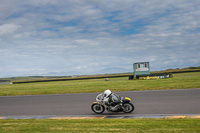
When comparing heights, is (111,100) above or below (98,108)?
above

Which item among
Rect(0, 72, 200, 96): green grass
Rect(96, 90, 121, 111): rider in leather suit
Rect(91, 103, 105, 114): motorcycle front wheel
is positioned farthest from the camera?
Rect(0, 72, 200, 96): green grass

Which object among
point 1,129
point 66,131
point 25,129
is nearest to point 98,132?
point 66,131

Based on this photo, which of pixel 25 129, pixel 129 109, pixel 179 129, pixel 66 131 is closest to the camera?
pixel 179 129

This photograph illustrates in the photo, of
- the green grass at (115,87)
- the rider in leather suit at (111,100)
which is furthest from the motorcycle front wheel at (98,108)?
the green grass at (115,87)

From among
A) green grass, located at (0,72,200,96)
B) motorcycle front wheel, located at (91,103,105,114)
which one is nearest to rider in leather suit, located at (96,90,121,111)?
motorcycle front wheel, located at (91,103,105,114)

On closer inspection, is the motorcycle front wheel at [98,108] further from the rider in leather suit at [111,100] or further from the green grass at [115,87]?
the green grass at [115,87]

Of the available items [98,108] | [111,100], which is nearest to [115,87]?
[98,108]

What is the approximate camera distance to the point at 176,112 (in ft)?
34.2

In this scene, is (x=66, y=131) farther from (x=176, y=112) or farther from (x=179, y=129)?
(x=176, y=112)

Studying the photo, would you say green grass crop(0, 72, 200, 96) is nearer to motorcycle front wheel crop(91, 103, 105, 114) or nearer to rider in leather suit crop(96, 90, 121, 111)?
motorcycle front wheel crop(91, 103, 105, 114)

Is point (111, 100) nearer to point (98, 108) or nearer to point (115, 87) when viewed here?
point (98, 108)

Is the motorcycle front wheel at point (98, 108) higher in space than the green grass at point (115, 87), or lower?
lower

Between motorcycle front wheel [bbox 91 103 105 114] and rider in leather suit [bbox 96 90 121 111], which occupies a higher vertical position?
rider in leather suit [bbox 96 90 121 111]

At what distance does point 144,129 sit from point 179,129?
39.6 inches
